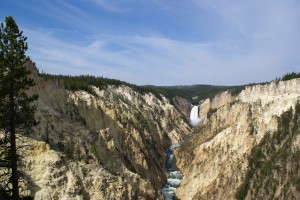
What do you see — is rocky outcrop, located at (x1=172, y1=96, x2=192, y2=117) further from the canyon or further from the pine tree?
the pine tree

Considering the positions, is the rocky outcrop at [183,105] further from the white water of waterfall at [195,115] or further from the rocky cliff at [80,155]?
the rocky cliff at [80,155]

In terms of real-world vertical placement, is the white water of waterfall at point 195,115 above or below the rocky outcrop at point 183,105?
below

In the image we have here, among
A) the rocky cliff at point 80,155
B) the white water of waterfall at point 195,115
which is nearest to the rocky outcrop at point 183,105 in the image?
the white water of waterfall at point 195,115

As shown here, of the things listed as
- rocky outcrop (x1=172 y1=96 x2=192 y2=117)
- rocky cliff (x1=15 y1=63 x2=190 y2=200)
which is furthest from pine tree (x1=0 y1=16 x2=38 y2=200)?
rocky outcrop (x1=172 y1=96 x2=192 y2=117)

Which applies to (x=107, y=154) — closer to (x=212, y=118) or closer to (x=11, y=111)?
(x=11, y=111)

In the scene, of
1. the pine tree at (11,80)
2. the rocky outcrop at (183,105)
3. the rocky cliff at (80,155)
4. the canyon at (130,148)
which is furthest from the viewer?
the rocky outcrop at (183,105)

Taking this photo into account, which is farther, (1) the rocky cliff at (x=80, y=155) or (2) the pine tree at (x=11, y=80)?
(1) the rocky cliff at (x=80, y=155)

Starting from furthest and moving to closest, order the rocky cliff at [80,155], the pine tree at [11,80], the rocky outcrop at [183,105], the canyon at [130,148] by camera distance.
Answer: the rocky outcrop at [183,105] < the canyon at [130,148] < the rocky cliff at [80,155] < the pine tree at [11,80]
